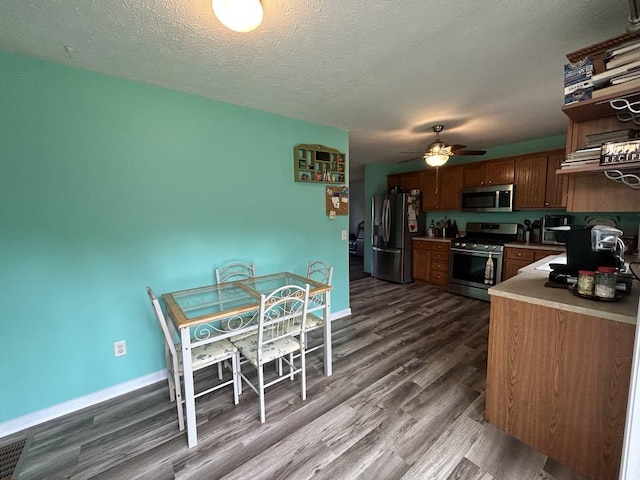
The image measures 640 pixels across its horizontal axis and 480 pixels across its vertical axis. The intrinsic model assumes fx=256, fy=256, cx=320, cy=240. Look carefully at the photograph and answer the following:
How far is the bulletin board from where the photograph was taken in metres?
3.23

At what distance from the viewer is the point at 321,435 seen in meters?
1.62

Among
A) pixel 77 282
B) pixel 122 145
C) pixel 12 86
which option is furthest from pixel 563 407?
pixel 12 86

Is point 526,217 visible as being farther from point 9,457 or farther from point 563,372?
point 9,457

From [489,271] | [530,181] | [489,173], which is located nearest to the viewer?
[530,181]

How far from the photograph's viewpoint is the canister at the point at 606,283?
1.35m

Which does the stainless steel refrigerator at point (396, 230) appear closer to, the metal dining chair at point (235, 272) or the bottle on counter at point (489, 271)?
the bottle on counter at point (489, 271)

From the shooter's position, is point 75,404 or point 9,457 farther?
point 75,404

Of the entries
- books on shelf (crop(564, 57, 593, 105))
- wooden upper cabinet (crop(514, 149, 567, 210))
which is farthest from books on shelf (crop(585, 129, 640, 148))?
wooden upper cabinet (crop(514, 149, 567, 210))

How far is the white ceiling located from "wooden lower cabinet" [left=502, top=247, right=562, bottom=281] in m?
1.92

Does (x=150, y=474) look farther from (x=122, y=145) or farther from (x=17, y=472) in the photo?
(x=122, y=145)

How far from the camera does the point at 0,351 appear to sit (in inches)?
65.8

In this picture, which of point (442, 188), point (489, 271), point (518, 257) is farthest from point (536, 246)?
point (442, 188)

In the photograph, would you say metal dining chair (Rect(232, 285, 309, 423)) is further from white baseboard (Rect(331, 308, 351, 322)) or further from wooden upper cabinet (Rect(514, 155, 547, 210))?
wooden upper cabinet (Rect(514, 155, 547, 210))

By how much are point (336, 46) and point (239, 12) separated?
2.34 feet
